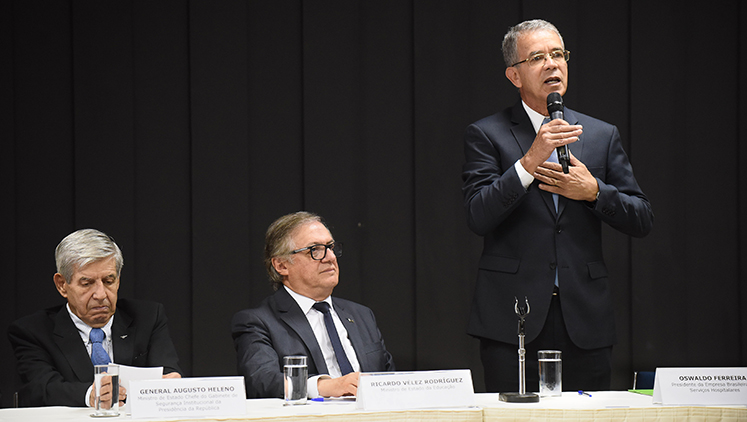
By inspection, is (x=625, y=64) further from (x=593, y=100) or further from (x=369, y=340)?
(x=369, y=340)

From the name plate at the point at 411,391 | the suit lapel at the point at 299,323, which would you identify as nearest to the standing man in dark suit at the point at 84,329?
the suit lapel at the point at 299,323

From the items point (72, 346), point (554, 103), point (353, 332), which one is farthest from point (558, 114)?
point (72, 346)

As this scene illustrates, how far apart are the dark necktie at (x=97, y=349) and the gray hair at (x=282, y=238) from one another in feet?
1.78

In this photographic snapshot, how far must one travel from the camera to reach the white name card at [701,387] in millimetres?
1548

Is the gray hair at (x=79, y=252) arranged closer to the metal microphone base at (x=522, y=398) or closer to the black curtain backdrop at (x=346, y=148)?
the black curtain backdrop at (x=346, y=148)

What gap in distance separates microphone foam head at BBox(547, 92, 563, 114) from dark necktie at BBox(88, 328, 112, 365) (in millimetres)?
1456

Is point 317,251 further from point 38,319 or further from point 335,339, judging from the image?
point 38,319

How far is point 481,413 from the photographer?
1477mm

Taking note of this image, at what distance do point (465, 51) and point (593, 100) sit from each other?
2.17ft

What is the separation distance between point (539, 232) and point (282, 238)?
0.80 meters

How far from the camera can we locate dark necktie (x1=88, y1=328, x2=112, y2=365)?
2178 mm

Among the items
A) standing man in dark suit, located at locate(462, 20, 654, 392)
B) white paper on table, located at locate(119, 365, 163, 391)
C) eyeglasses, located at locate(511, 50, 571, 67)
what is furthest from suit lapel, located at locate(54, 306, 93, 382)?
eyeglasses, located at locate(511, 50, 571, 67)

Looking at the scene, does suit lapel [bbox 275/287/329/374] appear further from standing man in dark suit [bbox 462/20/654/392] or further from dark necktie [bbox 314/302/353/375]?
standing man in dark suit [bbox 462/20/654/392]

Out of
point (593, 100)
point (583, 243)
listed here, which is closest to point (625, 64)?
point (593, 100)
